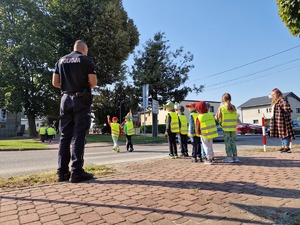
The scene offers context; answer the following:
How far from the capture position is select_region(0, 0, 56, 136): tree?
90.8 feet

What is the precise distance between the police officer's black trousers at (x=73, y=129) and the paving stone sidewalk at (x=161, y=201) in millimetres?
398

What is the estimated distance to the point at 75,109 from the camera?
14.7ft

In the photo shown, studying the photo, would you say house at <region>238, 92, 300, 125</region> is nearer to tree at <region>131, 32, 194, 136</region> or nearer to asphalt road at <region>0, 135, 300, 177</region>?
tree at <region>131, 32, 194, 136</region>

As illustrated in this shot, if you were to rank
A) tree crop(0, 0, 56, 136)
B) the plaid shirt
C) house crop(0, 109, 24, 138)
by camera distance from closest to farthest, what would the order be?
the plaid shirt
tree crop(0, 0, 56, 136)
house crop(0, 109, 24, 138)

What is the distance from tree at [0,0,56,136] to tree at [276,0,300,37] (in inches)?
935

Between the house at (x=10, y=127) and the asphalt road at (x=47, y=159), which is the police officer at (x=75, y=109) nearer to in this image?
the asphalt road at (x=47, y=159)

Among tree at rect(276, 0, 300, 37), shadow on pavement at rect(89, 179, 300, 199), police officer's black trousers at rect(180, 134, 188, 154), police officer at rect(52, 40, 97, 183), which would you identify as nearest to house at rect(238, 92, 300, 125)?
tree at rect(276, 0, 300, 37)

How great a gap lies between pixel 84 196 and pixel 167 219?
4.15ft

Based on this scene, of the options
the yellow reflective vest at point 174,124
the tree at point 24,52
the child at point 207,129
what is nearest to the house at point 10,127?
the tree at point 24,52

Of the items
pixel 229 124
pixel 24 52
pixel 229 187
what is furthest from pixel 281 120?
pixel 24 52

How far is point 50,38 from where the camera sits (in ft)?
91.4

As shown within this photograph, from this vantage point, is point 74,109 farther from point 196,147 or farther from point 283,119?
point 283,119

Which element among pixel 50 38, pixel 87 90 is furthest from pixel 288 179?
pixel 50 38

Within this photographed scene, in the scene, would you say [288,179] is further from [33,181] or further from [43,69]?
[43,69]
